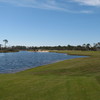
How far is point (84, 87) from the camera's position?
12.9m

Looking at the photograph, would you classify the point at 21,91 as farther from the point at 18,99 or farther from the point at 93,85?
the point at 93,85

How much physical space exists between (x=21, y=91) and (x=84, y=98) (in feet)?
15.1

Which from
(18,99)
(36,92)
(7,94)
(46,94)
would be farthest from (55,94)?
(7,94)

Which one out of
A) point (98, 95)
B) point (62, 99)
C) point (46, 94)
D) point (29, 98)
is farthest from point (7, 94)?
point (98, 95)

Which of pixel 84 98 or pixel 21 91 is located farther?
pixel 21 91

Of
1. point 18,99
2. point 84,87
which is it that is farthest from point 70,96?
point 18,99

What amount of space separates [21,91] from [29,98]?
1.83 metres

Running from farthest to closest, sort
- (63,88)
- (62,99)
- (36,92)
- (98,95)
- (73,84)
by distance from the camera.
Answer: (73,84) → (63,88) → (36,92) → (98,95) → (62,99)

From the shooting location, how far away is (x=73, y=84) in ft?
45.5

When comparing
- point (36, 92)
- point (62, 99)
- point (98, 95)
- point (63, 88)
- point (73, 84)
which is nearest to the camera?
point (62, 99)

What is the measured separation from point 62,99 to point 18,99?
2.73m

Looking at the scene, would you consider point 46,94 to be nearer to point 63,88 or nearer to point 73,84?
point 63,88

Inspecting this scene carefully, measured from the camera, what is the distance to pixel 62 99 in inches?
403

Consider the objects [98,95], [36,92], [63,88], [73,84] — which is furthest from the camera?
[73,84]
